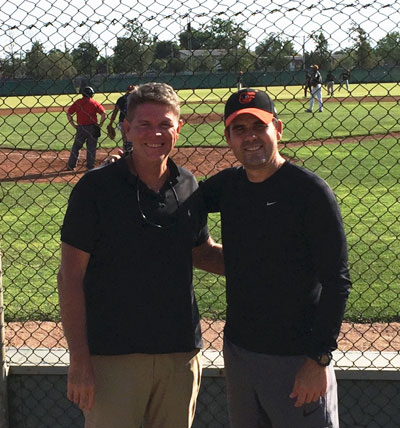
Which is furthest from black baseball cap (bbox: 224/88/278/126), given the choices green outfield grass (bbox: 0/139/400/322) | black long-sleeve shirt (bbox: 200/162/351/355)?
green outfield grass (bbox: 0/139/400/322)

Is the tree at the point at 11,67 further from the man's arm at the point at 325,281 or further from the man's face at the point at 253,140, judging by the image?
the man's arm at the point at 325,281

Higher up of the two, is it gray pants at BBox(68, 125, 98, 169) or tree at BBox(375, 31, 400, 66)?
gray pants at BBox(68, 125, 98, 169)

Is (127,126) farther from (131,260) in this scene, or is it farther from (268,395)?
(268,395)

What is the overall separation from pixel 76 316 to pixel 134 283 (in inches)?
11.1

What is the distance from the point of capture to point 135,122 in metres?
3.14

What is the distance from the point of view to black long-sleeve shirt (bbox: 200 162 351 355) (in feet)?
9.53

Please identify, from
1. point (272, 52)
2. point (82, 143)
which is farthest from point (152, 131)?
point (82, 143)

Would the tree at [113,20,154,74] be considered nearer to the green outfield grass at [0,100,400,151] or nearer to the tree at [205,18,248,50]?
the tree at [205,18,248,50]

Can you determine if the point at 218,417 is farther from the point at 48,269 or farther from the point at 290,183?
the point at 48,269

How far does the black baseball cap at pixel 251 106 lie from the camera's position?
310 centimetres

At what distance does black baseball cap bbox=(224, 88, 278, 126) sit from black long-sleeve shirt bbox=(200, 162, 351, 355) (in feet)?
0.78

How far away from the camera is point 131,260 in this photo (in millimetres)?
3094

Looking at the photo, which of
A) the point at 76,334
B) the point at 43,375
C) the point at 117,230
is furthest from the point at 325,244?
the point at 43,375

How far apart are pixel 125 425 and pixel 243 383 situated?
0.55m
